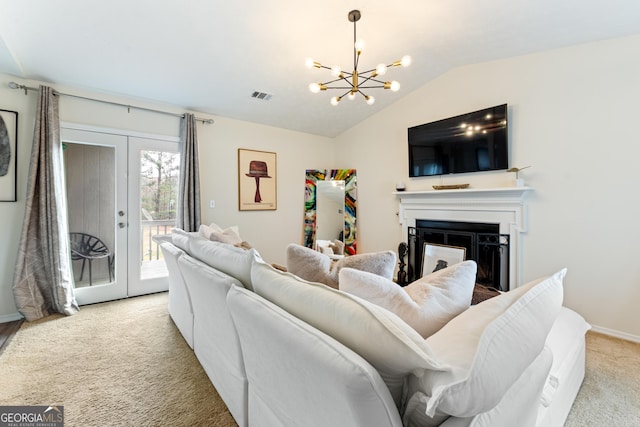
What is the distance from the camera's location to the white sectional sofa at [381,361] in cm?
63

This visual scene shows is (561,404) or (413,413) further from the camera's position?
(561,404)

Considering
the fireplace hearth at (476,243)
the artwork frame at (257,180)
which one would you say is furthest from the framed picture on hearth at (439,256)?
the artwork frame at (257,180)

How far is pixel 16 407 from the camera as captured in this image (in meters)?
1.59

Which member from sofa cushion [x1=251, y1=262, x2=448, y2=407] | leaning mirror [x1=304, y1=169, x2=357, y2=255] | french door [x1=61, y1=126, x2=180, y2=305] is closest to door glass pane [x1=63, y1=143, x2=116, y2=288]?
french door [x1=61, y1=126, x2=180, y2=305]

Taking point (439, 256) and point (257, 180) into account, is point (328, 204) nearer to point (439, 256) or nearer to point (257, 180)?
point (257, 180)

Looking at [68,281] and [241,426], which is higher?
[68,281]

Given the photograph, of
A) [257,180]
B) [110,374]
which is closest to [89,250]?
[110,374]

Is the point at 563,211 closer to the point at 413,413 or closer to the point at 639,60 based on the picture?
the point at 639,60

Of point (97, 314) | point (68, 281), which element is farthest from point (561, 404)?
point (68, 281)

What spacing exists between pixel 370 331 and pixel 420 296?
1.35 feet

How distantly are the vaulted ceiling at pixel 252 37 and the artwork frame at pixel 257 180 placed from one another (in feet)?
3.33

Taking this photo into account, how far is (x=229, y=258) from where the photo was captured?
61.6 inches

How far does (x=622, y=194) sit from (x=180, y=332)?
4.06m

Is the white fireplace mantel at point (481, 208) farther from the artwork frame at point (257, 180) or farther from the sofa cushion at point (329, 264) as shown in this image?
the sofa cushion at point (329, 264)
